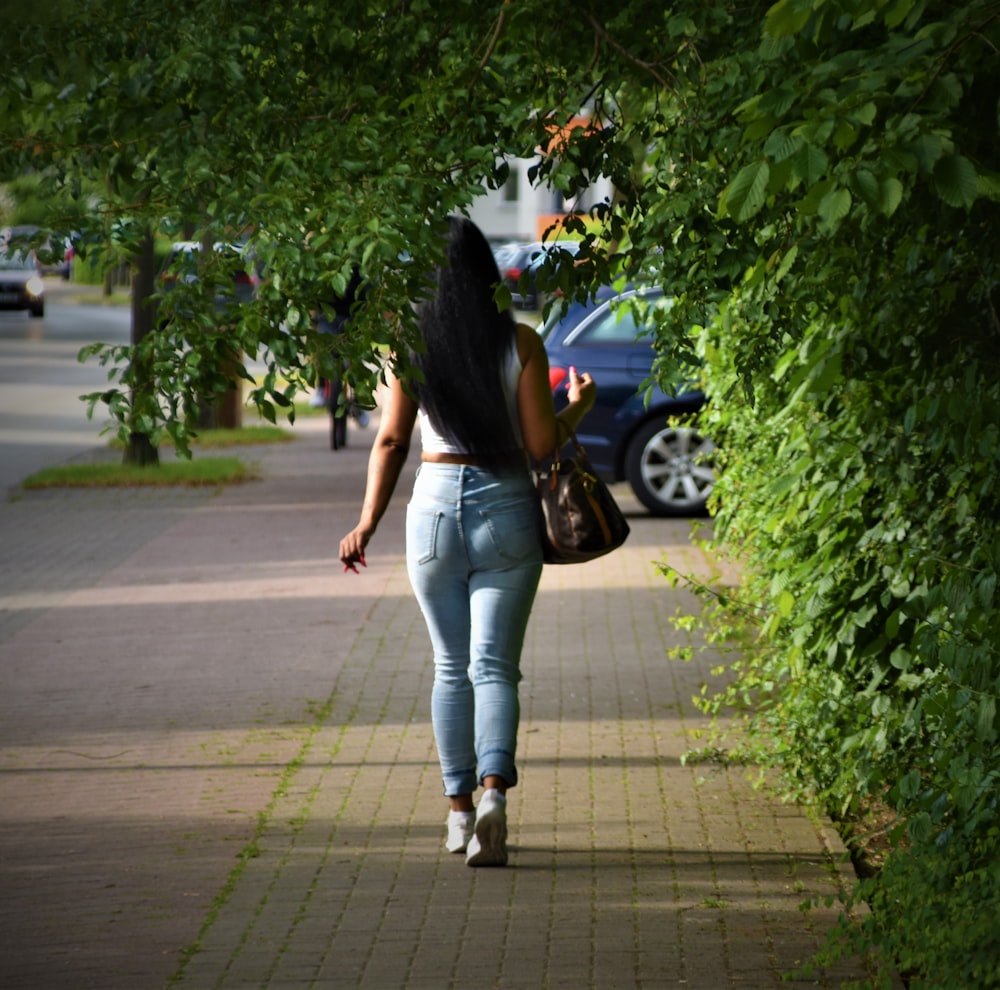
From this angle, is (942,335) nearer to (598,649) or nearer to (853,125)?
(853,125)

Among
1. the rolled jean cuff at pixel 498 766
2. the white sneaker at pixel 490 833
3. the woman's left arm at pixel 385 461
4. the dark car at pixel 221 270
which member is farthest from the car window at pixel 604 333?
the dark car at pixel 221 270

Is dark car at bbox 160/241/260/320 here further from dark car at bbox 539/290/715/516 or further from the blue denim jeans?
dark car at bbox 539/290/715/516

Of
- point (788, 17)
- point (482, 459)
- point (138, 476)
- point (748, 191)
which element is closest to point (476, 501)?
point (482, 459)

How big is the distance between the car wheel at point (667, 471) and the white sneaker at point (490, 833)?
30.7 feet

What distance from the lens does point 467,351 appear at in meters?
5.61

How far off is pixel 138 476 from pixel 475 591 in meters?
12.7

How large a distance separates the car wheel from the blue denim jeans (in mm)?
9185

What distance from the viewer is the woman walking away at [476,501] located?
18.4 ft

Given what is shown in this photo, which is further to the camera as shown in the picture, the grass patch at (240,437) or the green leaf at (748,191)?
the grass patch at (240,437)

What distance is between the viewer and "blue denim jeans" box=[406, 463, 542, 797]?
568 cm

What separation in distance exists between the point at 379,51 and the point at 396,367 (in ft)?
3.27

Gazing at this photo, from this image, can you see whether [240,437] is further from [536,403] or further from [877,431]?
[877,431]

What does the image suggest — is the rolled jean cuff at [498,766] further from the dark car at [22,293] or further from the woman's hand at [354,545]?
the dark car at [22,293]

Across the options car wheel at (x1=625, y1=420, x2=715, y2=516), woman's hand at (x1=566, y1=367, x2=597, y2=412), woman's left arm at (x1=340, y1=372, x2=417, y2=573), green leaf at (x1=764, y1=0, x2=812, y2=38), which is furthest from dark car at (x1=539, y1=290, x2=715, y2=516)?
green leaf at (x1=764, y1=0, x2=812, y2=38)
